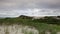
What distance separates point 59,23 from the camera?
5.34 feet

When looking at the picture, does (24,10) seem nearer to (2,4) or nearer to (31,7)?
(31,7)

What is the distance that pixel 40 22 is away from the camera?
168 centimetres

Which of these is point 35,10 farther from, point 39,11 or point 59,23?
point 59,23

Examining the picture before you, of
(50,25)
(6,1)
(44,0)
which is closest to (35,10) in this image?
(44,0)

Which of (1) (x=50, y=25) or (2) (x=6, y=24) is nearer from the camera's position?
(1) (x=50, y=25)

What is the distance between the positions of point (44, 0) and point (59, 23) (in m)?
0.41

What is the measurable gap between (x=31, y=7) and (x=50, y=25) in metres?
0.42

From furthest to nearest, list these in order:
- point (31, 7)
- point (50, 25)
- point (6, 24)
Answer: point (31, 7), point (6, 24), point (50, 25)

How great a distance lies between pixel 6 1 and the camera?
1.84m

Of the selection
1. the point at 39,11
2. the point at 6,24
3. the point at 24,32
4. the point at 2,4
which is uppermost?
the point at 2,4

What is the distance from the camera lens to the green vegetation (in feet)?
5.15

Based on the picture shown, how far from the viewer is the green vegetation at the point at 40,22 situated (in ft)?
5.15

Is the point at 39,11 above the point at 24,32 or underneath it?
above

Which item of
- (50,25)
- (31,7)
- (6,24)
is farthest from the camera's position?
(31,7)
